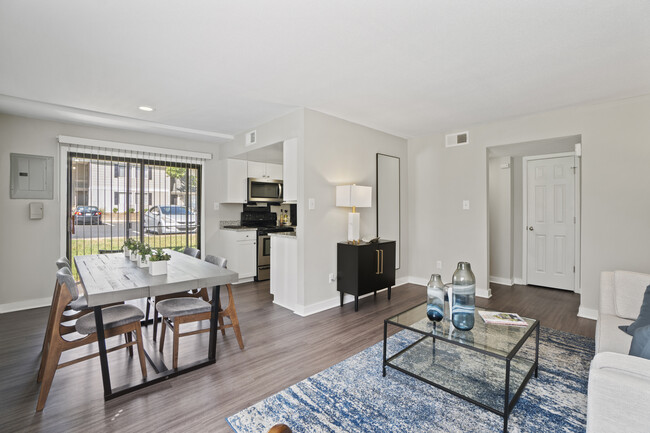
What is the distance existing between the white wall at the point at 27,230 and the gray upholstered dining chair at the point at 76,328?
7.80 feet

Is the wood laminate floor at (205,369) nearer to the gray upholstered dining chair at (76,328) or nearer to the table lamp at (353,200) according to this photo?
the gray upholstered dining chair at (76,328)

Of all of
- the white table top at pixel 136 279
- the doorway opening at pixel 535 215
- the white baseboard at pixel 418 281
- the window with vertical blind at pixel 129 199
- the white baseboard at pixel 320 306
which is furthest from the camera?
the white baseboard at pixel 418 281

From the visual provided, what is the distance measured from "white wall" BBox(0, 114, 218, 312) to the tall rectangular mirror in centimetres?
422

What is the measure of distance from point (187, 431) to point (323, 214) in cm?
258

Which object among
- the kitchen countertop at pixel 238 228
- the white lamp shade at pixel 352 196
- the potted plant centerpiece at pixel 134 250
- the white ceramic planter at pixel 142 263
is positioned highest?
the white lamp shade at pixel 352 196

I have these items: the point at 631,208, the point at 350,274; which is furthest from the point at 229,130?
the point at 631,208

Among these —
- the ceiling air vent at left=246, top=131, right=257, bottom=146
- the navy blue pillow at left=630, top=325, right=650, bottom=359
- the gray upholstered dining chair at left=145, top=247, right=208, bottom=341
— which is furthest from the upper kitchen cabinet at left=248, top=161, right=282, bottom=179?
the navy blue pillow at left=630, top=325, right=650, bottom=359

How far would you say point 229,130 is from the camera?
4.81 metres

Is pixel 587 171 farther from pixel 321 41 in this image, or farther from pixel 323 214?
pixel 321 41

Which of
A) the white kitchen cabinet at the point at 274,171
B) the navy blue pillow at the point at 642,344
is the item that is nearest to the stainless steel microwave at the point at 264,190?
the white kitchen cabinet at the point at 274,171

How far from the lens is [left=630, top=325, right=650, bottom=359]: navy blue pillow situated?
1.35 meters

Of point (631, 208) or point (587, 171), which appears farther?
point (587, 171)

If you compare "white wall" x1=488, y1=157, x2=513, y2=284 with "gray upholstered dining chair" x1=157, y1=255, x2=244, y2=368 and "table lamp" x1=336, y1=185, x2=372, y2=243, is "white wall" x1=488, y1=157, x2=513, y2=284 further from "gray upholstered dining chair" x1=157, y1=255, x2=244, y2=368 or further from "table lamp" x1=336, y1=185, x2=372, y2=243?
"gray upholstered dining chair" x1=157, y1=255, x2=244, y2=368

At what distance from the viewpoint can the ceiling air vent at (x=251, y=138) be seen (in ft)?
15.0
